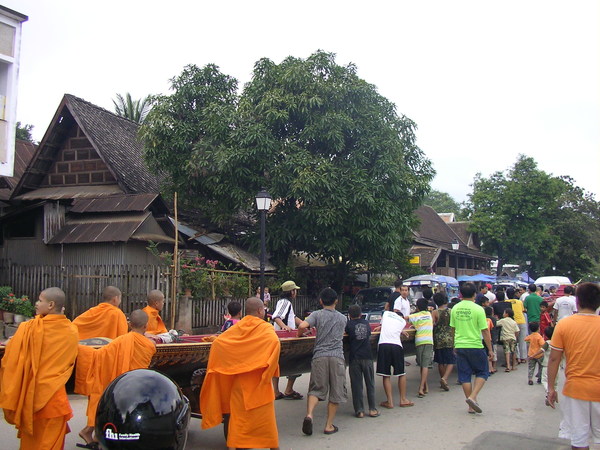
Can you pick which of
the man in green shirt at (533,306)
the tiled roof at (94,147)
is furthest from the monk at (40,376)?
the tiled roof at (94,147)

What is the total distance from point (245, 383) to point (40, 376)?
190cm

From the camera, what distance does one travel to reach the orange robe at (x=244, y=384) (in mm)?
5723

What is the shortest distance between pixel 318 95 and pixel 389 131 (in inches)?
97.0

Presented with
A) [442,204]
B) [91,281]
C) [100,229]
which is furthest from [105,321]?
[442,204]

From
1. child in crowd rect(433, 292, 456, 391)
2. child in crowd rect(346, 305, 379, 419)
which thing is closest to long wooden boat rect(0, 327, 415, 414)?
child in crowd rect(346, 305, 379, 419)

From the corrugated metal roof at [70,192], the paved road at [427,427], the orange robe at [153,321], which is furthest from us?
the corrugated metal roof at [70,192]

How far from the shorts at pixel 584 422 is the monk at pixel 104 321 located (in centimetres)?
492

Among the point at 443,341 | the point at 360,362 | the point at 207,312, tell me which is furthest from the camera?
the point at 207,312

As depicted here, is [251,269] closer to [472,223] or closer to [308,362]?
[308,362]

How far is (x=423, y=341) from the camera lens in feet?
31.0

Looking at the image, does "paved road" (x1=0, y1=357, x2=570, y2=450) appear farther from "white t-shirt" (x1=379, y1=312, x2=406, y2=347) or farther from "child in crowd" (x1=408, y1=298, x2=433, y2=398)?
"white t-shirt" (x1=379, y1=312, x2=406, y2=347)

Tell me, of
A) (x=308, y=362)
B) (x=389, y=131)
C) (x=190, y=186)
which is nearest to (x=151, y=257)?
(x=190, y=186)

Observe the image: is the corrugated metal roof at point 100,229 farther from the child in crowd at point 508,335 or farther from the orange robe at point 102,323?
the child in crowd at point 508,335

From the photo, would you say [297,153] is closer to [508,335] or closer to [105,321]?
[508,335]
